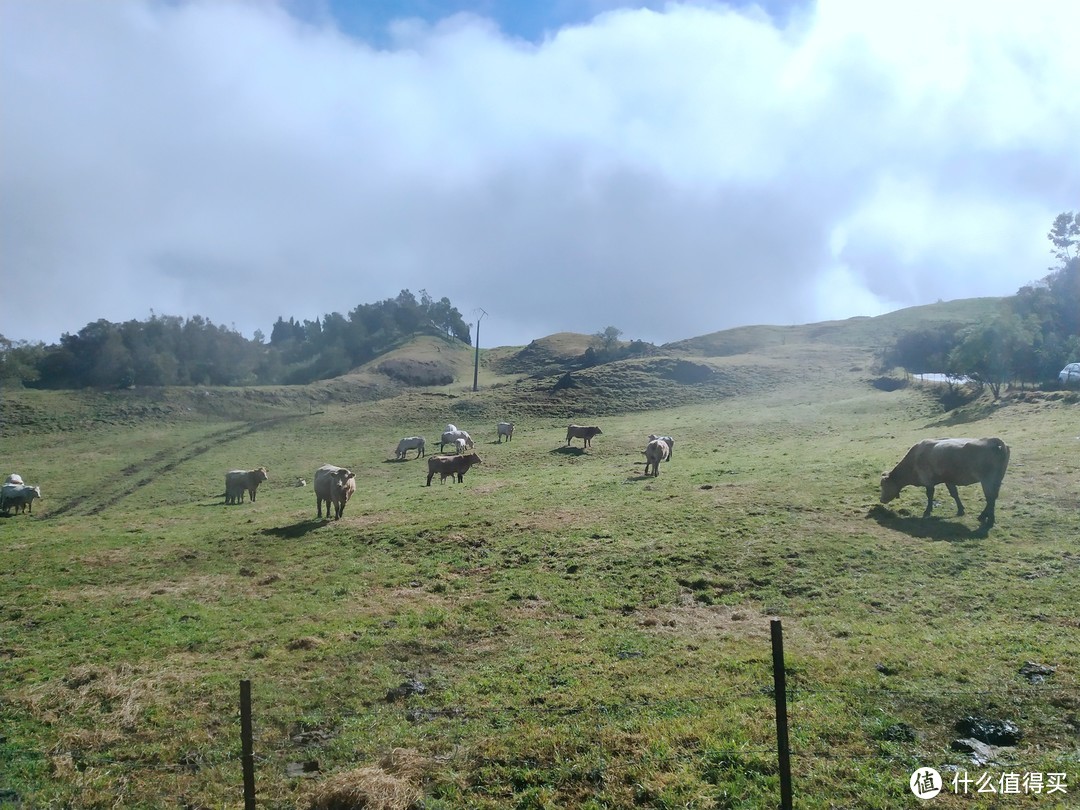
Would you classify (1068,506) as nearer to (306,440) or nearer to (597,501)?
(597,501)

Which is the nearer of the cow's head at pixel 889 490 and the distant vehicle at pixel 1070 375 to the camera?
the cow's head at pixel 889 490

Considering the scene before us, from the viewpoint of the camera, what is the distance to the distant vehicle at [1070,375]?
4592 centimetres

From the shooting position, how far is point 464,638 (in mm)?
13258

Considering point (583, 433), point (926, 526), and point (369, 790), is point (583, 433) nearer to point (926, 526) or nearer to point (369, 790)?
point (926, 526)

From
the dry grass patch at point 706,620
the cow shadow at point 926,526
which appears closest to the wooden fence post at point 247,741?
the dry grass patch at point 706,620

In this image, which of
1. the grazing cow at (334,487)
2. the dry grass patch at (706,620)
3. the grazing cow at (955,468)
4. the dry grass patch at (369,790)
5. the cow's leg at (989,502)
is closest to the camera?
the dry grass patch at (369,790)

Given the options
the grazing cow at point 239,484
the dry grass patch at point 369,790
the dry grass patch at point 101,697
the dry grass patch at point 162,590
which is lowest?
the dry grass patch at point 162,590

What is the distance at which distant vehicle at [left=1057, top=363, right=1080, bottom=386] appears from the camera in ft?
151

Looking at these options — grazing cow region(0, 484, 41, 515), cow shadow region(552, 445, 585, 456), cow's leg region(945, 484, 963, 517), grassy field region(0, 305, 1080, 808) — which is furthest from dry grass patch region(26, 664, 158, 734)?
cow shadow region(552, 445, 585, 456)

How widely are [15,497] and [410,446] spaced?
2138 cm

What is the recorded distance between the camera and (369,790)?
7.71 metres

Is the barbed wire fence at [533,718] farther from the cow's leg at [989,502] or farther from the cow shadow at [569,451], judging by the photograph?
the cow shadow at [569,451]

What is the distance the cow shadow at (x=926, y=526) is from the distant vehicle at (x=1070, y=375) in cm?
3461

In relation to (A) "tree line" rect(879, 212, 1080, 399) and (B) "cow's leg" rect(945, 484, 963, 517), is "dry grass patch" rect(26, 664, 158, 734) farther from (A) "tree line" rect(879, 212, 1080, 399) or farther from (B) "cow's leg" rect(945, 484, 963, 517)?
(A) "tree line" rect(879, 212, 1080, 399)
